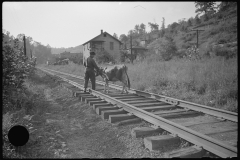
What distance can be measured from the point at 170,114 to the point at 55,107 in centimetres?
449

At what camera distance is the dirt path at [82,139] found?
3420 millimetres

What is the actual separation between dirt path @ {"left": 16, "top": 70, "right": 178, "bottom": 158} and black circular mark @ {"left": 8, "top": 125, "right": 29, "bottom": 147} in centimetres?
42

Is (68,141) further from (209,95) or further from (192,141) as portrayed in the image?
(209,95)

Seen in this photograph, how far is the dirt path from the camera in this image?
342cm

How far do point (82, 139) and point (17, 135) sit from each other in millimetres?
1494

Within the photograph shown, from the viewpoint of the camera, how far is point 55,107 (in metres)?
7.12

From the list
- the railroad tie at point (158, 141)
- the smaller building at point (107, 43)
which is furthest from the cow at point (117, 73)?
the smaller building at point (107, 43)

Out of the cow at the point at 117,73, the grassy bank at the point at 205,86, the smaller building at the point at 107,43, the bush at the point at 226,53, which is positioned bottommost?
the grassy bank at the point at 205,86

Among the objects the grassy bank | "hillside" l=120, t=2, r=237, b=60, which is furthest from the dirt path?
"hillside" l=120, t=2, r=237, b=60

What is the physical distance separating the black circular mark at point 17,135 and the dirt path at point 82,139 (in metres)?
0.42

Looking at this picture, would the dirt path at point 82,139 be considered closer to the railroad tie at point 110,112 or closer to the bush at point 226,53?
the railroad tie at point 110,112

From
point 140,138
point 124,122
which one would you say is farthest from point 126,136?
point 124,122

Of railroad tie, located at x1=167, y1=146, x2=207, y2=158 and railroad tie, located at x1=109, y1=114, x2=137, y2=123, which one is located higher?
railroad tie, located at x1=109, y1=114, x2=137, y2=123

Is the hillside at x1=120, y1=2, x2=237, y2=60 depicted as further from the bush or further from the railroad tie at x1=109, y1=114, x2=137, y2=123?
the railroad tie at x1=109, y1=114, x2=137, y2=123
